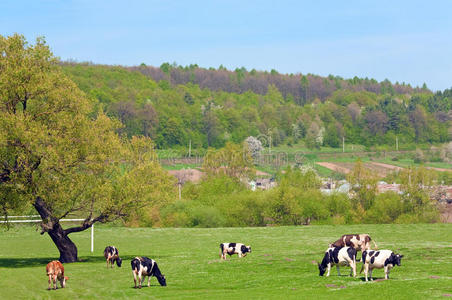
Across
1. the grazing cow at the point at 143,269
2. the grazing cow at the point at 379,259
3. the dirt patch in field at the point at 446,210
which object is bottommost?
the dirt patch in field at the point at 446,210

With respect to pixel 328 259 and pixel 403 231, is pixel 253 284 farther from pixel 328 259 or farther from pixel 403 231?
pixel 403 231

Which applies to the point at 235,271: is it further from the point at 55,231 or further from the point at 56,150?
the point at 55,231

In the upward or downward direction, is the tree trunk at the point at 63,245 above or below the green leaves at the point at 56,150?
below

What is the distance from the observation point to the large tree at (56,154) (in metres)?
38.3

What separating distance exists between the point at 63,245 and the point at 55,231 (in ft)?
3.90

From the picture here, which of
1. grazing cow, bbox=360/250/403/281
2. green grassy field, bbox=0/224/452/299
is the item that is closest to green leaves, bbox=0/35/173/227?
green grassy field, bbox=0/224/452/299

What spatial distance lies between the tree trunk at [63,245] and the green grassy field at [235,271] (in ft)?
3.32

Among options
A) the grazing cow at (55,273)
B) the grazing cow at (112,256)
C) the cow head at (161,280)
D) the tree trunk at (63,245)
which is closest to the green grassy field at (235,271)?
the cow head at (161,280)

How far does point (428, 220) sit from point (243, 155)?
58610mm

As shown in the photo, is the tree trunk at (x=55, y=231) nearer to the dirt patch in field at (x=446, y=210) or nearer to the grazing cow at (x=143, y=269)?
the grazing cow at (x=143, y=269)

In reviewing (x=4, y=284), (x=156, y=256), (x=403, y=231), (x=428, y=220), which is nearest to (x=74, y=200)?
(x=156, y=256)

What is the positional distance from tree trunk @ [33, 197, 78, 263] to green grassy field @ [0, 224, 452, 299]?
1163mm

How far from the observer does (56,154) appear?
37750 millimetres

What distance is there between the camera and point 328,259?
97.6ft
